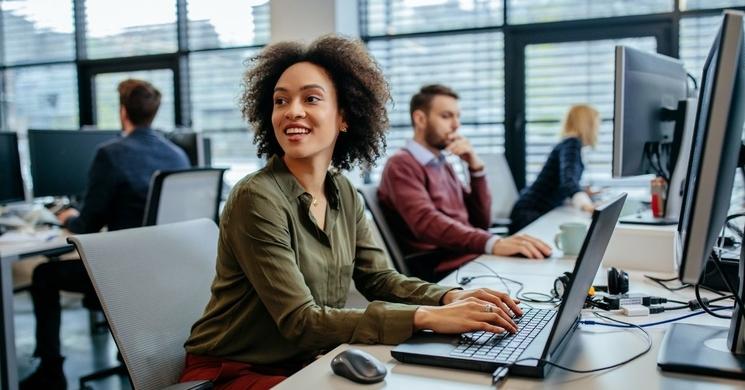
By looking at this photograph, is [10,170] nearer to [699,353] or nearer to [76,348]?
[76,348]

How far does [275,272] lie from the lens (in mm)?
1308

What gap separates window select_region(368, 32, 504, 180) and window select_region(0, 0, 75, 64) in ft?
9.24

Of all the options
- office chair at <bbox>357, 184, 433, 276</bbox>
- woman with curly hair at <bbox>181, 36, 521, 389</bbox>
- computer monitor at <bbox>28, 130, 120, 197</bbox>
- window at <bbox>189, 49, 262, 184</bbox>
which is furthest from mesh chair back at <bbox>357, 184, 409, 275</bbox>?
window at <bbox>189, 49, 262, 184</bbox>

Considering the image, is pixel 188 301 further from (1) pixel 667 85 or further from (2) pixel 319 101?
(1) pixel 667 85

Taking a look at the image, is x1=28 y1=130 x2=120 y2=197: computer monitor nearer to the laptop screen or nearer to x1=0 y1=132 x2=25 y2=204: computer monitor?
x1=0 y1=132 x2=25 y2=204: computer monitor

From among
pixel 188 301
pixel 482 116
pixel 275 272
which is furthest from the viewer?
pixel 482 116

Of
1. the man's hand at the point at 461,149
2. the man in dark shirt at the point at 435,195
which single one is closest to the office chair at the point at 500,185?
the man in dark shirt at the point at 435,195

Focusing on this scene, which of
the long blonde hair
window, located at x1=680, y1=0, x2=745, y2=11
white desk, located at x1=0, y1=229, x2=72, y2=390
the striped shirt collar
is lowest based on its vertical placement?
white desk, located at x1=0, y1=229, x2=72, y2=390

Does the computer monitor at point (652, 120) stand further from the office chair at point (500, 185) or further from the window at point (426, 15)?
the window at point (426, 15)

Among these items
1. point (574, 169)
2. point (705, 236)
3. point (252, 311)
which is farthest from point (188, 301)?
point (574, 169)

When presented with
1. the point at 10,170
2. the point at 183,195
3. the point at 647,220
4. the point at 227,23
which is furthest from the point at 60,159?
the point at 647,220

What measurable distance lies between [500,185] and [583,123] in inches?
24.3

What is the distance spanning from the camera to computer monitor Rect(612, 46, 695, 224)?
1.94m

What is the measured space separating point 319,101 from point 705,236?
876 millimetres
